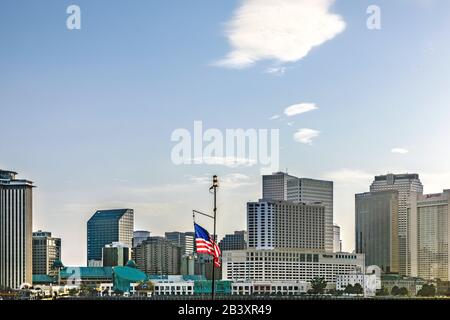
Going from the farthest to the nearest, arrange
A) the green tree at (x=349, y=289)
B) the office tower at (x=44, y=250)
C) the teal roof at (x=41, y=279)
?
the office tower at (x=44, y=250) < the teal roof at (x=41, y=279) < the green tree at (x=349, y=289)

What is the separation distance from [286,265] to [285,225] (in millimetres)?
7530

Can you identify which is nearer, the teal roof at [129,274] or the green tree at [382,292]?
the green tree at [382,292]

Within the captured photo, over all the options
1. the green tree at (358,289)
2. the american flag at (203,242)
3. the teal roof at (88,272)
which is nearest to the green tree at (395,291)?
the green tree at (358,289)

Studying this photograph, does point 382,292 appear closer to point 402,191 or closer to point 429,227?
point 402,191

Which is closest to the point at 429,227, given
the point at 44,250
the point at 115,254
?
the point at 115,254

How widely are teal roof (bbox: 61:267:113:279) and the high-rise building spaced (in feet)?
18.4

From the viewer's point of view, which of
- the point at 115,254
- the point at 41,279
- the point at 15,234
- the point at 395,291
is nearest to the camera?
the point at 395,291

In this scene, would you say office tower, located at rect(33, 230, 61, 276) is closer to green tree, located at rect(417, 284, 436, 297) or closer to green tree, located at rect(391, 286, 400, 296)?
green tree, located at rect(391, 286, 400, 296)

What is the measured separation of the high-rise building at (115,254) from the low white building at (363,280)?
33718mm

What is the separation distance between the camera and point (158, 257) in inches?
5030

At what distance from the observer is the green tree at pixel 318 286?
364 feet

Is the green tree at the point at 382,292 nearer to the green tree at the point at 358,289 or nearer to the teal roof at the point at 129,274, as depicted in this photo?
the green tree at the point at 358,289

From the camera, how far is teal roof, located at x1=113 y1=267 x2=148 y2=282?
11356cm
